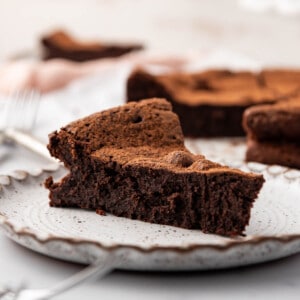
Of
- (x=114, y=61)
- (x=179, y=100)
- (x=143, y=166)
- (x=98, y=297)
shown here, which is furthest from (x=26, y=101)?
(x=98, y=297)

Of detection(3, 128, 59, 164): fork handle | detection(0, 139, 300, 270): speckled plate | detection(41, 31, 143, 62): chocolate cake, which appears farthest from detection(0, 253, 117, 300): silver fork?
detection(41, 31, 143, 62): chocolate cake

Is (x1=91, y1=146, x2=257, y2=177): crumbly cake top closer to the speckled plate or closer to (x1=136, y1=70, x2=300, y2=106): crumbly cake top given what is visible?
the speckled plate

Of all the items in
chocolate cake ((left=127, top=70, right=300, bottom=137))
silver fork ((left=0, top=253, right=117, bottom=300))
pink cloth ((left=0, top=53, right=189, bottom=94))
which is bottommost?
pink cloth ((left=0, top=53, right=189, bottom=94))

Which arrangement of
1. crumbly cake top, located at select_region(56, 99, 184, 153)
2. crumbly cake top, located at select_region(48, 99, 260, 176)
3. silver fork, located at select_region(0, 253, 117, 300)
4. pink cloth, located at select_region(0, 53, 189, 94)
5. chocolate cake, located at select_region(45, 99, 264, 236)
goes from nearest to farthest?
1. silver fork, located at select_region(0, 253, 117, 300)
2. chocolate cake, located at select_region(45, 99, 264, 236)
3. crumbly cake top, located at select_region(48, 99, 260, 176)
4. crumbly cake top, located at select_region(56, 99, 184, 153)
5. pink cloth, located at select_region(0, 53, 189, 94)

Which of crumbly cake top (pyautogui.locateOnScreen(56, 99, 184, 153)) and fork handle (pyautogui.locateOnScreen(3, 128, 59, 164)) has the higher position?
crumbly cake top (pyautogui.locateOnScreen(56, 99, 184, 153))

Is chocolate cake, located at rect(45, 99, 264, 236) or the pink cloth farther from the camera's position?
the pink cloth

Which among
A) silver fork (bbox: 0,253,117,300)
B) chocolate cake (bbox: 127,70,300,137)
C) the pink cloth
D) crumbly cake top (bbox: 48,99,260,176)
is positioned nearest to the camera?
silver fork (bbox: 0,253,117,300)

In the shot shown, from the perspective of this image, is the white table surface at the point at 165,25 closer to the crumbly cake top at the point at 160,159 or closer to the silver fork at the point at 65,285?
the crumbly cake top at the point at 160,159
